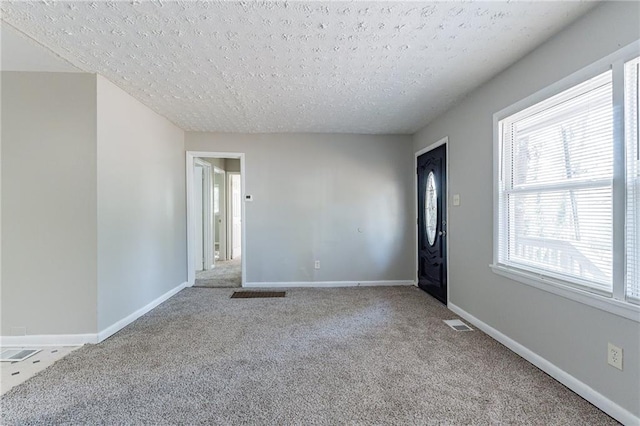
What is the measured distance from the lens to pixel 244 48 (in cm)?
205

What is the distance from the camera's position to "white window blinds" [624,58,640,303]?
4.86 ft

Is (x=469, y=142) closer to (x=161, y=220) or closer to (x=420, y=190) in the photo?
(x=420, y=190)

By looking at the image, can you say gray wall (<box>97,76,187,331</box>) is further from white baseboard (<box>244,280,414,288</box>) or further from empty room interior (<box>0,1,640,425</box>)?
white baseboard (<box>244,280,414,288</box>)

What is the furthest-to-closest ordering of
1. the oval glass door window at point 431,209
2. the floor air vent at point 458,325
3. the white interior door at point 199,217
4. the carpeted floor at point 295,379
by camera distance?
1. the white interior door at point 199,217
2. the oval glass door window at point 431,209
3. the floor air vent at point 458,325
4. the carpeted floor at point 295,379

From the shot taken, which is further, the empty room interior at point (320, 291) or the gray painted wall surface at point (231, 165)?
the gray painted wall surface at point (231, 165)

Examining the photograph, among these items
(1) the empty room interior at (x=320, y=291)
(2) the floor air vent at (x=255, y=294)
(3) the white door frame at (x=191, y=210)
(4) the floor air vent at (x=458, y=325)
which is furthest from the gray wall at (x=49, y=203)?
(4) the floor air vent at (x=458, y=325)

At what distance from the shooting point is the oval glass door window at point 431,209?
12.4ft

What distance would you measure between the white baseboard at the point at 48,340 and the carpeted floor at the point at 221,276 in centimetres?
191

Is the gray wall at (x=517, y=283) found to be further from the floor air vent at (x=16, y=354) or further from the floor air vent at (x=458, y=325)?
the floor air vent at (x=16, y=354)

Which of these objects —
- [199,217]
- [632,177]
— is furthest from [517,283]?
[199,217]

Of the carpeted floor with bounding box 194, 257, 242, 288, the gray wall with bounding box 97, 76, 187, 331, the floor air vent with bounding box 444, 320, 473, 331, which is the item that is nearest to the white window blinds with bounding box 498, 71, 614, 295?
the floor air vent with bounding box 444, 320, 473, 331

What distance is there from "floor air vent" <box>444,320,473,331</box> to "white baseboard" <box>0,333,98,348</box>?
11.0 ft

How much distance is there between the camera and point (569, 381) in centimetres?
181

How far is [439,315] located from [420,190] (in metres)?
1.88
